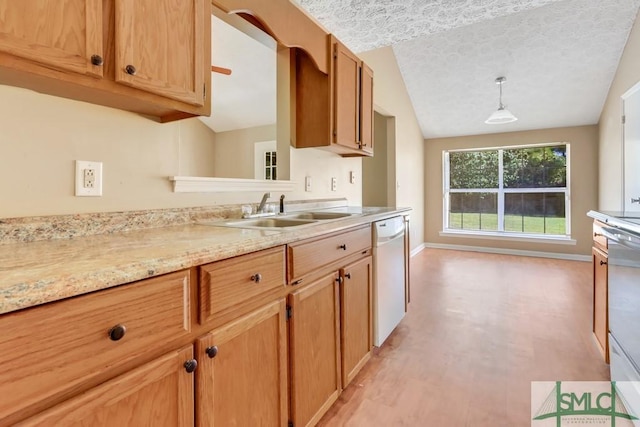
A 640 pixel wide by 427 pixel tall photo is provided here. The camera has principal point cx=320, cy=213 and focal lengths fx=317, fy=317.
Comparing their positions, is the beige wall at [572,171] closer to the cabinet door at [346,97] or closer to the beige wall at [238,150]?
the cabinet door at [346,97]

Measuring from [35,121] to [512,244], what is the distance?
19.3ft

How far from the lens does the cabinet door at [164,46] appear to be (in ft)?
3.09

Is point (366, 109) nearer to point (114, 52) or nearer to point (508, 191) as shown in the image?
point (114, 52)

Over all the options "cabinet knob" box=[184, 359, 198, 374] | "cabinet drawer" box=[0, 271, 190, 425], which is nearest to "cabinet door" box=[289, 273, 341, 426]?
"cabinet knob" box=[184, 359, 198, 374]

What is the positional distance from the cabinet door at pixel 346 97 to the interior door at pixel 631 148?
2.89 meters

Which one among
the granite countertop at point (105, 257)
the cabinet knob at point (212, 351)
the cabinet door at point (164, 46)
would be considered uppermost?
the cabinet door at point (164, 46)

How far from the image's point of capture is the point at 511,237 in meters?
5.18

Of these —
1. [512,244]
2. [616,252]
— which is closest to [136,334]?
[616,252]

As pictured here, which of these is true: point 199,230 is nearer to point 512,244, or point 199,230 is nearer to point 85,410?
point 85,410

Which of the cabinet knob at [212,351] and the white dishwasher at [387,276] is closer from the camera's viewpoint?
the cabinet knob at [212,351]

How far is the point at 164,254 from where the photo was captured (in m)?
0.76

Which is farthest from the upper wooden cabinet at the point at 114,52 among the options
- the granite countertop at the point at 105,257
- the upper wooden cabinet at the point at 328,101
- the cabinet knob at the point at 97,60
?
the upper wooden cabinet at the point at 328,101

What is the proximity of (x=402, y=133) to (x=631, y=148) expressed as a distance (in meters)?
2.44

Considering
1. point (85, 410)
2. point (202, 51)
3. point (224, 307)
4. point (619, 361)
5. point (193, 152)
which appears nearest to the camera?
point (85, 410)
